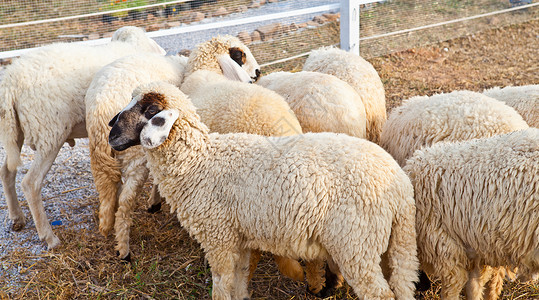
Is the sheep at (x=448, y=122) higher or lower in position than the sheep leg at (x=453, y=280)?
higher

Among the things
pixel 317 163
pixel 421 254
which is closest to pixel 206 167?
pixel 317 163

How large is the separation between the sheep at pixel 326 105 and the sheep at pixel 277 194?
873 millimetres

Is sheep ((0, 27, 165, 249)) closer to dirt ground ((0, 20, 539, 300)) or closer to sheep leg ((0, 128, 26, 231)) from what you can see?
sheep leg ((0, 128, 26, 231))

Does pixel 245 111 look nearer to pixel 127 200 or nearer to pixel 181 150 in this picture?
pixel 181 150

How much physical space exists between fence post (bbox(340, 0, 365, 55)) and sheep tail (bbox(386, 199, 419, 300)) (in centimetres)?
474

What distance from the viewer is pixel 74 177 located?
207 inches

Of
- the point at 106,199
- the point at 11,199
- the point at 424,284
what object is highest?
the point at 106,199

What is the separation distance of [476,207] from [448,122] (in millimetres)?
931

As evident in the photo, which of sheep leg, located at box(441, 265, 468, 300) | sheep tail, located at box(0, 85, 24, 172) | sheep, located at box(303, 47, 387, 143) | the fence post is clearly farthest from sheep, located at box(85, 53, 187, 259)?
the fence post

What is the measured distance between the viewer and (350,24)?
7.04 metres

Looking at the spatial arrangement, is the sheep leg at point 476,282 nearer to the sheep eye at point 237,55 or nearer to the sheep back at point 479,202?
the sheep back at point 479,202

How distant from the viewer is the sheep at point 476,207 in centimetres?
254

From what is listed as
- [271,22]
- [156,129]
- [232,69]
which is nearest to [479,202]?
[156,129]

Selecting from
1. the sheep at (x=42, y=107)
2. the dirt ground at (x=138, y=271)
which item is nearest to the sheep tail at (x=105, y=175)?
the dirt ground at (x=138, y=271)
